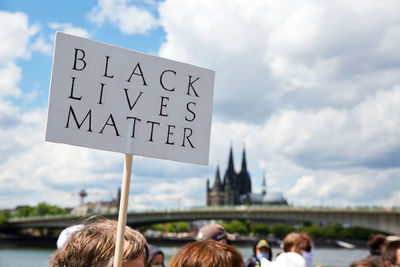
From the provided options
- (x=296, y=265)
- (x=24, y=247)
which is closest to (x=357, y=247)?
(x=24, y=247)

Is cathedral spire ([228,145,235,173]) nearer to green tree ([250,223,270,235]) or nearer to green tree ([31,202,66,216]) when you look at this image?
green tree ([250,223,270,235])

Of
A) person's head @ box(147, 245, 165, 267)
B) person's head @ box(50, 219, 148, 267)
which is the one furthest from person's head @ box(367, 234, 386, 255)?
person's head @ box(50, 219, 148, 267)

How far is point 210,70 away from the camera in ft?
11.0

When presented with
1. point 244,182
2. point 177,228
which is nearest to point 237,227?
point 177,228

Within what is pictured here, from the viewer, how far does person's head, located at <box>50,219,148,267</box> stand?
2217 mm

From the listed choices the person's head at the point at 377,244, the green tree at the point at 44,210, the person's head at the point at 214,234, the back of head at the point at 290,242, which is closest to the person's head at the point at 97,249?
the person's head at the point at 214,234

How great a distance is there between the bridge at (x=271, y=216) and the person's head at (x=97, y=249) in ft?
129

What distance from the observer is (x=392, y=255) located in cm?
433

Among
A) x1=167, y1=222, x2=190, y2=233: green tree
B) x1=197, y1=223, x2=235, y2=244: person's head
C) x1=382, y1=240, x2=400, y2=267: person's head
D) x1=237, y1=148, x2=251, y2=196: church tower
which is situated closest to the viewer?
x1=382, y1=240, x2=400, y2=267: person's head

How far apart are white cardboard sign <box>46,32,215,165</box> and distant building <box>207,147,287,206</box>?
457 feet

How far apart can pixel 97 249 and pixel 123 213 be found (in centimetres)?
37

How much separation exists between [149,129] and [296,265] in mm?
1209

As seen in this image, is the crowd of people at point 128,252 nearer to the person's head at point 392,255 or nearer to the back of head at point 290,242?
the person's head at point 392,255

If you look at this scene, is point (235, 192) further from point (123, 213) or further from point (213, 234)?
point (123, 213)
